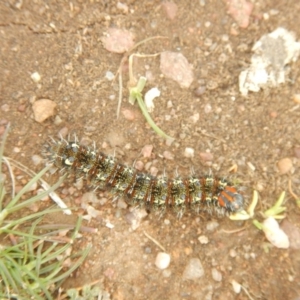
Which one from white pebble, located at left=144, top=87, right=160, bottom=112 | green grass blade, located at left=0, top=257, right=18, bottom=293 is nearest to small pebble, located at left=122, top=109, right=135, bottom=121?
white pebble, located at left=144, top=87, right=160, bottom=112

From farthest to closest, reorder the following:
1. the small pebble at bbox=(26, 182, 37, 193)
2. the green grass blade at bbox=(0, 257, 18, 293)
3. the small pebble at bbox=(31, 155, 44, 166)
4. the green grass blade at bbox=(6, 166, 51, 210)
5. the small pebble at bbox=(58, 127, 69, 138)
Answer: the small pebble at bbox=(58, 127, 69, 138), the small pebble at bbox=(31, 155, 44, 166), the small pebble at bbox=(26, 182, 37, 193), the green grass blade at bbox=(6, 166, 51, 210), the green grass blade at bbox=(0, 257, 18, 293)

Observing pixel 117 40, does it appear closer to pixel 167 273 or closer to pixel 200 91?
pixel 200 91

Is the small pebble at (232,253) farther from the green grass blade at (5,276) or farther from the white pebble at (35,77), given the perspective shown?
the white pebble at (35,77)

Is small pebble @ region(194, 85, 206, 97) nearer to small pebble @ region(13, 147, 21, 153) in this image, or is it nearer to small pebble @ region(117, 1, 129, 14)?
small pebble @ region(117, 1, 129, 14)

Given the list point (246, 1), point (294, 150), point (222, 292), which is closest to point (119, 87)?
point (246, 1)

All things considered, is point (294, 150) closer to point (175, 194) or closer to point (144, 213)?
point (175, 194)

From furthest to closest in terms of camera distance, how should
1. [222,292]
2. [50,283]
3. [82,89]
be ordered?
[82,89], [222,292], [50,283]
